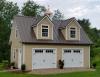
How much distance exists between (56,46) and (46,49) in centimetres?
130

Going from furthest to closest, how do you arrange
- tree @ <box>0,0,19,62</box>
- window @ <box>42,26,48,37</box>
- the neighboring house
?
tree @ <box>0,0,19,62</box>, window @ <box>42,26,48,37</box>, the neighboring house

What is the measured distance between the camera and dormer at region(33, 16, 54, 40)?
3212 cm

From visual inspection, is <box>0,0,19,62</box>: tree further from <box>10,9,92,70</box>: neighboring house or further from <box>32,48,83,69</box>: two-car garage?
<box>32,48,83,69</box>: two-car garage

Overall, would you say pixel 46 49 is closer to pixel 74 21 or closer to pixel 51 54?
pixel 51 54

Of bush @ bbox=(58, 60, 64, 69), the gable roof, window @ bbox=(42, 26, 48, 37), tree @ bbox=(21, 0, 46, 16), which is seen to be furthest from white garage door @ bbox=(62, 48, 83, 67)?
tree @ bbox=(21, 0, 46, 16)

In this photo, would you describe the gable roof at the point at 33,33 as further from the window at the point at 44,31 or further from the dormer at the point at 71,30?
Result: the window at the point at 44,31

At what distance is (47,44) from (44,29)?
1.81 metres

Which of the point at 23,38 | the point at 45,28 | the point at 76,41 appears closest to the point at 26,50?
the point at 23,38

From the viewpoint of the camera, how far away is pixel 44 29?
32.6m

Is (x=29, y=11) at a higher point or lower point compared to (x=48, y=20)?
higher

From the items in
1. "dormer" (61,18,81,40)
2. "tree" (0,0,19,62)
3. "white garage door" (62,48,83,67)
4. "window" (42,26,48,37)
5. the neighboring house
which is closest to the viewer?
the neighboring house

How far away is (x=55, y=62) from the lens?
1289 inches

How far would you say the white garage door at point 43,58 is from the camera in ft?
103

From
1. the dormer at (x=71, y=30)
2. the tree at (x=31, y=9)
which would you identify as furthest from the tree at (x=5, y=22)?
the dormer at (x=71, y=30)
